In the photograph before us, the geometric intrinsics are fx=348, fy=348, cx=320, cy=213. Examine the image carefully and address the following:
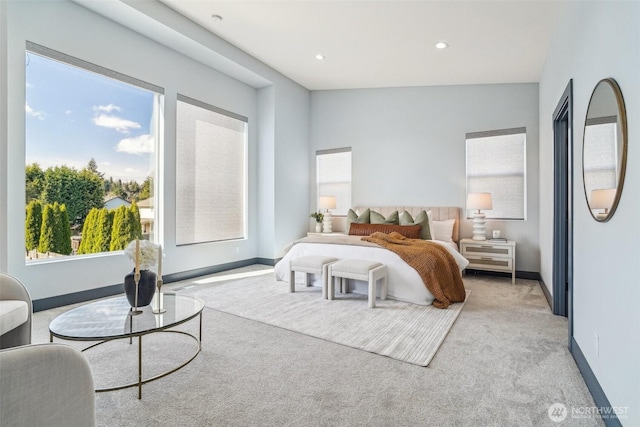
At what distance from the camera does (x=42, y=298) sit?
3523mm

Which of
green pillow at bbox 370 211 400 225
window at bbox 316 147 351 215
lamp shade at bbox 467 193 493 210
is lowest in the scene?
green pillow at bbox 370 211 400 225

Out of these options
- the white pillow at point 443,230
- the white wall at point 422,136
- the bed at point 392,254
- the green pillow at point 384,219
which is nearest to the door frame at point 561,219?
the bed at point 392,254

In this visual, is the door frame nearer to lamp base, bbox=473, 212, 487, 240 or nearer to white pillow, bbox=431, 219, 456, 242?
lamp base, bbox=473, 212, 487, 240

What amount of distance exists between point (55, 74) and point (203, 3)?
5.82ft

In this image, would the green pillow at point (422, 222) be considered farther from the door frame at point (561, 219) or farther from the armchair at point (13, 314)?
the armchair at point (13, 314)

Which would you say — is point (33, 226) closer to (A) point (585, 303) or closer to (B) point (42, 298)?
(B) point (42, 298)

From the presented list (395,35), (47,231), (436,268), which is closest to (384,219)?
(436,268)

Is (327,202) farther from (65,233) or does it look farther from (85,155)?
(65,233)

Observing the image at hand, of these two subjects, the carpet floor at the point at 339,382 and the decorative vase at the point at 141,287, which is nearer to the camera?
the carpet floor at the point at 339,382

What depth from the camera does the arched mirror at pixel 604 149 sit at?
1.67m

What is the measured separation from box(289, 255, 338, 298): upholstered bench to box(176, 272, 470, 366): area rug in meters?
0.16

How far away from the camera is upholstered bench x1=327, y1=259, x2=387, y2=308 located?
144 inches

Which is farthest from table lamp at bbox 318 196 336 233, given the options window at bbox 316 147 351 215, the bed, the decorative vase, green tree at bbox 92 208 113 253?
the decorative vase

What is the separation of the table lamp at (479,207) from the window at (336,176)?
91.3 inches
